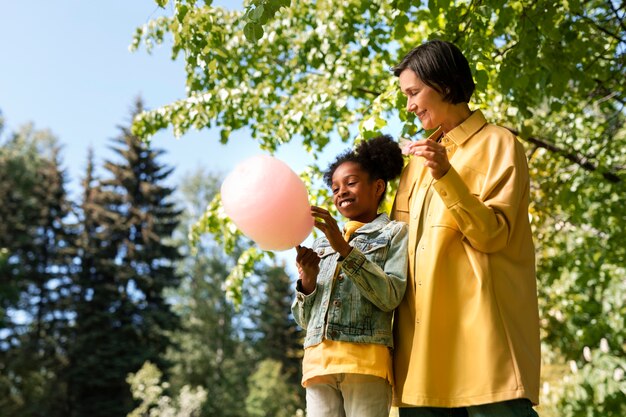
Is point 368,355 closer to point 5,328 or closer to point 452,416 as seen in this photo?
point 452,416

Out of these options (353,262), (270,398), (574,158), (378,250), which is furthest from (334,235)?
(270,398)

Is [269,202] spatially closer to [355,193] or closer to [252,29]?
[355,193]

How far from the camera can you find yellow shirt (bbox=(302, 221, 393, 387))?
2.10 metres

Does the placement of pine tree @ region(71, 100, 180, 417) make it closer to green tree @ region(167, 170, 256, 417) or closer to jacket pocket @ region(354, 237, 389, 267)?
green tree @ region(167, 170, 256, 417)

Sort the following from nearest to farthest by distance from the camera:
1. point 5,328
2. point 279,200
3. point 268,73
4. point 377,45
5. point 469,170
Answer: point 469,170, point 279,200, point 377,45, point 268,73, point 5,328

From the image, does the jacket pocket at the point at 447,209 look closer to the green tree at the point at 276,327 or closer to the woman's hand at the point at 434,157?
the woman's hand at the point at 434,157

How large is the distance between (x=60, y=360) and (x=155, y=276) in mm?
4616

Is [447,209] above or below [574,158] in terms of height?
below

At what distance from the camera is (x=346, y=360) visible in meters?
2.15

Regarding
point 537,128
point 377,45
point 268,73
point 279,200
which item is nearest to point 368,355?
point 279,200

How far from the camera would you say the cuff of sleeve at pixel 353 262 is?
2.09 metres

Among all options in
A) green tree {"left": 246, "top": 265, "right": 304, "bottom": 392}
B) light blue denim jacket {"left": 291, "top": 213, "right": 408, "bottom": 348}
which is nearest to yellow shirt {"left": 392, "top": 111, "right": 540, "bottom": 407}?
light blue denim jacket {"left": 291, "top": 213, "right": 408, "bottom": 348}

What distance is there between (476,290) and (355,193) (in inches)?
28.5

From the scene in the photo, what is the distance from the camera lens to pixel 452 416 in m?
1.91
